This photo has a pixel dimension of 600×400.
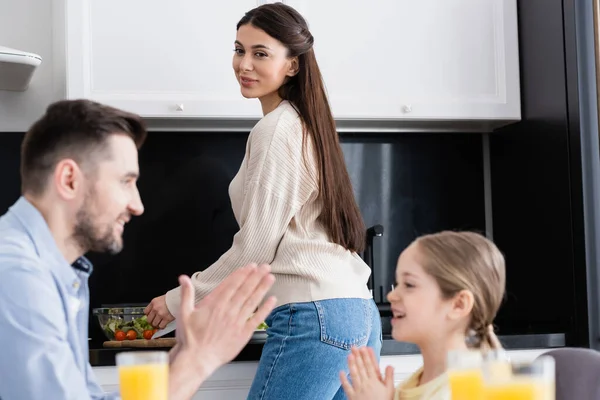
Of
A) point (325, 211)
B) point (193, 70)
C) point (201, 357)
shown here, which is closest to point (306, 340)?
point (325, 211)

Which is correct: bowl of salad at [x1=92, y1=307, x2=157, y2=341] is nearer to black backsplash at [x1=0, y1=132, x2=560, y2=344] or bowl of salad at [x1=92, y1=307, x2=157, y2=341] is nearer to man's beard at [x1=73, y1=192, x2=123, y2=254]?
black backsplash at [x1=0, y1=132, x2=560, y2=344]

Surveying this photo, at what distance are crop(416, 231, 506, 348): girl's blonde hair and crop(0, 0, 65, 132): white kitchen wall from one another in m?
1.79

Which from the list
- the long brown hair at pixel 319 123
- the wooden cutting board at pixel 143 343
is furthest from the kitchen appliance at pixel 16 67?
the wooden cutting board at pixel 143 343

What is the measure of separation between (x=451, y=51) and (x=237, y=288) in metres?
1.96

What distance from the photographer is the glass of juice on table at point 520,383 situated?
1.03 meters

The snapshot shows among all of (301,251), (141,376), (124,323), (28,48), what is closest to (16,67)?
(28,48)

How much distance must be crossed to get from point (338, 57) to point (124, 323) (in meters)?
1.06

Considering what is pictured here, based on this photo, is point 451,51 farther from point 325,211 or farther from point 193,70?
point 325,211

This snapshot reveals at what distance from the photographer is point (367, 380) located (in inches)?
58.7

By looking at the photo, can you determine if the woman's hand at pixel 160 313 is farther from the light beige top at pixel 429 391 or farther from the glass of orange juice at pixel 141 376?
the glass of orange juice at pixel 141 376

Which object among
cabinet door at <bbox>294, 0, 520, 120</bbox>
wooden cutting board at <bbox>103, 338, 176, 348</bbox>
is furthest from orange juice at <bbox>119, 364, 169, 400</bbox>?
cabinet door at <bbox>294, 0, 520, 120</bbox>

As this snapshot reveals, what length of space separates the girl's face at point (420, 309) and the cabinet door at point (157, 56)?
139 cm

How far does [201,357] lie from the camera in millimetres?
1387

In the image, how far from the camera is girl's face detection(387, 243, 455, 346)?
171 centimetres
